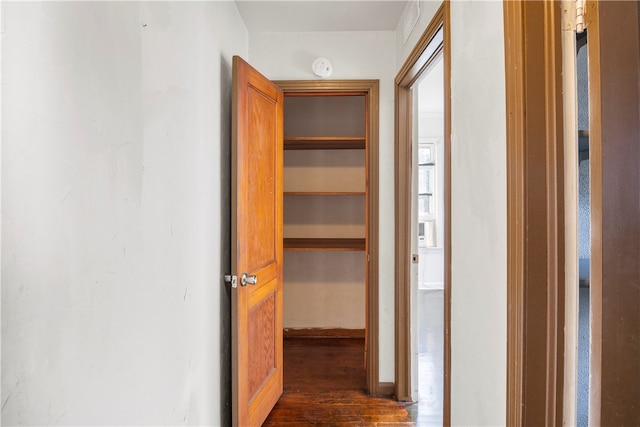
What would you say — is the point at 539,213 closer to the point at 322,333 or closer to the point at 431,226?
the point at 322,333

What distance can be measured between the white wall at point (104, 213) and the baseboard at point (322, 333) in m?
2.02

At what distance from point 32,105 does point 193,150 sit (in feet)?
2.60

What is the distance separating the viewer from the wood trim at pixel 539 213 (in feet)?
2.96

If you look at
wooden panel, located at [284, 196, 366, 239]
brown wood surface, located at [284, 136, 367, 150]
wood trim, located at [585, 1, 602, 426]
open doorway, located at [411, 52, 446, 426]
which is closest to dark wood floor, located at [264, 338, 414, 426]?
open doorway, located at [411, 52, 446, 426]

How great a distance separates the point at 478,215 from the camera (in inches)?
45.7

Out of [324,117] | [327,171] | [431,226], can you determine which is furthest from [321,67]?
[431,226]

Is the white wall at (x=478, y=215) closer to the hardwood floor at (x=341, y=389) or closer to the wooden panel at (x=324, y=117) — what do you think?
the hardwood floor at (x=341, y=389)

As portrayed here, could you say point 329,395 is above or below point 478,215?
below

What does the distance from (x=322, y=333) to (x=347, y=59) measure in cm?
260

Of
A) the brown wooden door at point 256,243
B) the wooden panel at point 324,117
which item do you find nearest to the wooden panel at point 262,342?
the brown wooden door at point 256,243

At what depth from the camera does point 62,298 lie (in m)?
0.73

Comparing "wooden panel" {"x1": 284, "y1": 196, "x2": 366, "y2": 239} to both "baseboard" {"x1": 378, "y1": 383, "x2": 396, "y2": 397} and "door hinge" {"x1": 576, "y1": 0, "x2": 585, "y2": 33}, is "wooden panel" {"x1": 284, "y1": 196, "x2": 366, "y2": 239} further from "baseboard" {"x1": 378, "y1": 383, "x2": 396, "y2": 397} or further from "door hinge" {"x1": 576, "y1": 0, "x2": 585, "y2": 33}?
"door hinge" {"x1": 576, "y1": 0, "x2": 585, "y2": 33}

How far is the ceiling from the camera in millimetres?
2035

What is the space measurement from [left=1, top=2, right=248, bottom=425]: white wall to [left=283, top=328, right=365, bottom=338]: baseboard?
202 centimetres
